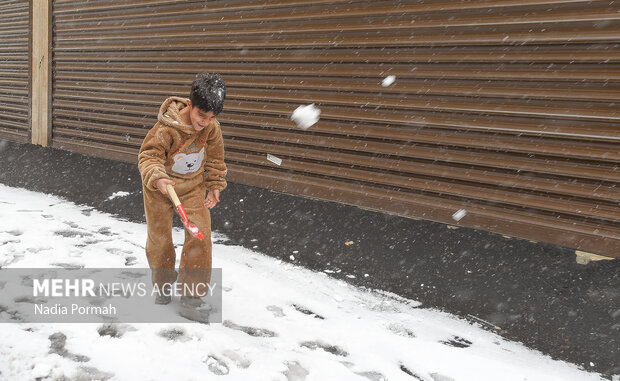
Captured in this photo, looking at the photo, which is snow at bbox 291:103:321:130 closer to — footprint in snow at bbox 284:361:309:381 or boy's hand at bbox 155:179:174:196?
boy's hand at bbox 155:179:174:196

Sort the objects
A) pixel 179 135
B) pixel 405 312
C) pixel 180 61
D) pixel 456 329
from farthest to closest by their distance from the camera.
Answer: pixel 180 61 → pixel 405 312 → pixel 456 329 → pixel 179 135

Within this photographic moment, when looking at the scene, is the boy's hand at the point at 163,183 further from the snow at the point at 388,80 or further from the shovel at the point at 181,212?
the snow at the point at 388,80

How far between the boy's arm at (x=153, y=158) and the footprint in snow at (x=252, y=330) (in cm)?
102

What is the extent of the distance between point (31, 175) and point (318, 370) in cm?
724

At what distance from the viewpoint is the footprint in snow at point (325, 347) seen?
299 cm

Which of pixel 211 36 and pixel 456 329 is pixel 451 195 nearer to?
pixel 456 329

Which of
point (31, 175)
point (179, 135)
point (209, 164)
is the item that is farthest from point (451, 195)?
point (31, 175)

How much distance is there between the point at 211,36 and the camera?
19.5 ft

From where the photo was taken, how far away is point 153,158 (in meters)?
2.96

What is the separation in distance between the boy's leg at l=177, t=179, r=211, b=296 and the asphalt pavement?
1487 mm

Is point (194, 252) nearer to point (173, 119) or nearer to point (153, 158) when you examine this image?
point (153, 158)

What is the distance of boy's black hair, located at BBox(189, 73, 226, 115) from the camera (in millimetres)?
2795

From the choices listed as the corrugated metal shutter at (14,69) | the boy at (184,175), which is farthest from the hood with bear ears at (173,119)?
the corrugated metal shutter at (14,69)

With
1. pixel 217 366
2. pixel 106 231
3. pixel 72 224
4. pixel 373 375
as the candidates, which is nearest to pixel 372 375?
pixel 373 375
